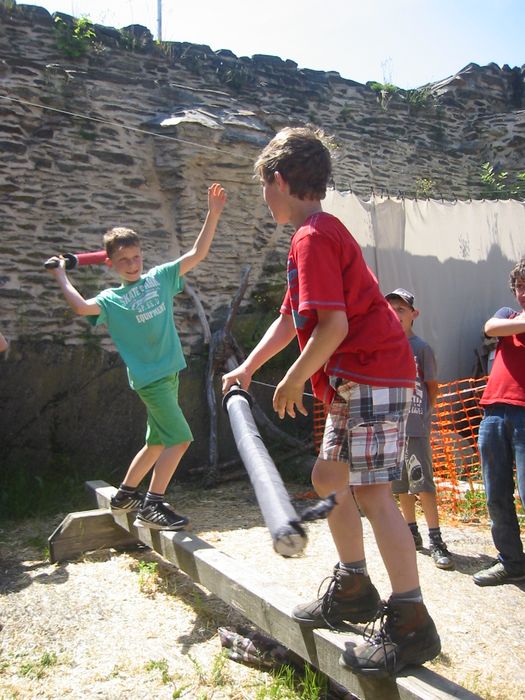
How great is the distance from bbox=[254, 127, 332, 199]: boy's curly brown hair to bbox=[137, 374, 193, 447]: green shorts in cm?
166

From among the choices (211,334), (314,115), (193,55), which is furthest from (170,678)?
(314,115)

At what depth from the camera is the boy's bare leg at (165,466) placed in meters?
3.51

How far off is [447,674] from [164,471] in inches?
65.6

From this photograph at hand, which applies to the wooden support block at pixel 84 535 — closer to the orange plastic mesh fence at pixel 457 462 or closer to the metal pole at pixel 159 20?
the orange plastic mesh fence at pixel 457 462

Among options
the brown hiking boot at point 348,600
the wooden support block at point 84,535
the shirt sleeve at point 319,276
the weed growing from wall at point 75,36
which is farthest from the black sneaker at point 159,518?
the weed growing from wall at point 75,36

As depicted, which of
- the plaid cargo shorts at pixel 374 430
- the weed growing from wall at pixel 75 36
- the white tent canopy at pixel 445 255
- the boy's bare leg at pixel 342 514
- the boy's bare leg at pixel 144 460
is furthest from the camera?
the weed growing from wall at pixel 75 36

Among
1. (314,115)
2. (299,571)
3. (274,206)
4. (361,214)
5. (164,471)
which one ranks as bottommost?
(299,571)

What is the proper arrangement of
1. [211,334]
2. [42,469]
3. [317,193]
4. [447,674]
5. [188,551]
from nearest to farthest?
[317,193] → [447,674] → [188,551] → [42,469] → [211,334]

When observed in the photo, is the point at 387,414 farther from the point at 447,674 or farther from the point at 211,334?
the point at 211,334

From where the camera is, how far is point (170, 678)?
103 inches

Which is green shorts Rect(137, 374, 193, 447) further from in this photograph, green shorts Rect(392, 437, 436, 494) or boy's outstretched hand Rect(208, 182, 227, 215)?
green shorts Rect(392, 437, 436, 494)

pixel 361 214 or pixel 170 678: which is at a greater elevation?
pixel 361 214

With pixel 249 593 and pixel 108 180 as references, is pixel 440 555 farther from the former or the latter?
pixel 108 180

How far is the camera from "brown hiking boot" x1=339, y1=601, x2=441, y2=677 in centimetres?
198
